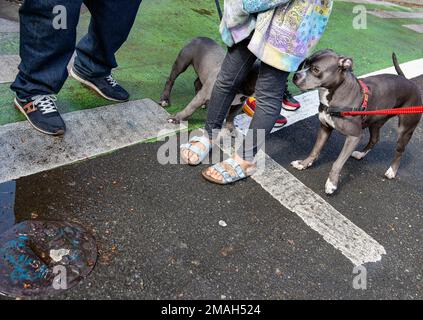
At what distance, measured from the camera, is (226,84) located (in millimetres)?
2854

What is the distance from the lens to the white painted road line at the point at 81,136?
2.77 metres

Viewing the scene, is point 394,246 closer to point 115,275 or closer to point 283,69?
point 283,69

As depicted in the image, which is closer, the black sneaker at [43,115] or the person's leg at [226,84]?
the person's leg at [226,84]

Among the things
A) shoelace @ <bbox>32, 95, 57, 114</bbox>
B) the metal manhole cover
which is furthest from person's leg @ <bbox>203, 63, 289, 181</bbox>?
shoelace @ <bbox>32, 95, 57, 114</bbox>

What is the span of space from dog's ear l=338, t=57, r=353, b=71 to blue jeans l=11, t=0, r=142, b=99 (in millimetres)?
1814

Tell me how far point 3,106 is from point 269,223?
8.03 ft

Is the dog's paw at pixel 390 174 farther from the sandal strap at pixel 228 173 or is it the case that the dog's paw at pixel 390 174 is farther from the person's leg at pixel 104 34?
the person's leg at pixel 104 34

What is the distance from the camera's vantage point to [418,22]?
9.48 metres

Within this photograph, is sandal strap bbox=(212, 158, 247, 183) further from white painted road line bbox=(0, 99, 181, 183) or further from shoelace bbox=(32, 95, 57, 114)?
shoelace bbox=(32, 95, 57, 114)

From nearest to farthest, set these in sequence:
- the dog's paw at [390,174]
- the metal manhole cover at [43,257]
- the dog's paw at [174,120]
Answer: the metal manhole cover at [43,257]
the dog's paw at [390,174]
the dog's paw at [174,120]

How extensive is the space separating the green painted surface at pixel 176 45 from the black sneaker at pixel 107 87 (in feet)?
0.26

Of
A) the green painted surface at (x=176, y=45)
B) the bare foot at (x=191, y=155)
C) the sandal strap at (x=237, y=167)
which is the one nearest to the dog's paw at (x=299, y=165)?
the sandal strap at (x=237, y=167)

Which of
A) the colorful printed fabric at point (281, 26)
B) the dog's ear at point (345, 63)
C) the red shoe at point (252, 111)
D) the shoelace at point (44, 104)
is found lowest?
the red shoe at point (252, 111)

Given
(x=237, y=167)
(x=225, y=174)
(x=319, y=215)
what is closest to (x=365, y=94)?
(x=319, y=215)
